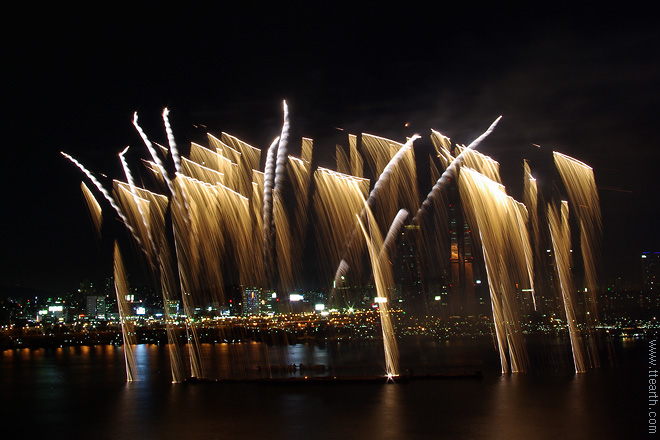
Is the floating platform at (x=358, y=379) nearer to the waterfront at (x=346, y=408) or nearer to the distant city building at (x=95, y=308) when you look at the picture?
the waterfront at (x=346, y=408)

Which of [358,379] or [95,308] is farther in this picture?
[95,308]

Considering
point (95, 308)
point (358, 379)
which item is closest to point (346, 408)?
point (358, 379)

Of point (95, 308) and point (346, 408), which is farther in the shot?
point (95, 308)

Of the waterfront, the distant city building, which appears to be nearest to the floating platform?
the waterfront

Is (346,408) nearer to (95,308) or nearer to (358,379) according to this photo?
(358,379)

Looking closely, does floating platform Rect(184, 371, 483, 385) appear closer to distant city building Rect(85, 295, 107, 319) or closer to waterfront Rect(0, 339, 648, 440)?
waterfront Rect(0, 339, 648, 440)

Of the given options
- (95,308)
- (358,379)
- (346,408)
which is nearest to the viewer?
(346,408)

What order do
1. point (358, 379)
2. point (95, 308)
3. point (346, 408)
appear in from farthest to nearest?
point (95, 308) → point (358, 379) → point (346, 408)

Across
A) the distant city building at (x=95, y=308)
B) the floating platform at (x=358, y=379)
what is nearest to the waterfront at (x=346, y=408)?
the floating platform at (x=358, y=379)
